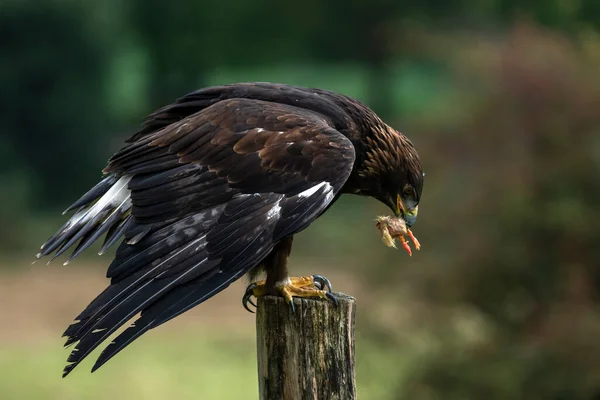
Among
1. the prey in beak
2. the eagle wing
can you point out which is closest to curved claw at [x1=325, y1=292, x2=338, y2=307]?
the eagle wing

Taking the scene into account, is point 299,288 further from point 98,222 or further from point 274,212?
point 98,222

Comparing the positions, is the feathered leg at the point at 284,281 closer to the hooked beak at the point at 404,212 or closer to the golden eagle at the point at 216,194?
the golden eagle at the point at 216,194

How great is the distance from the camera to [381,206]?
921cm

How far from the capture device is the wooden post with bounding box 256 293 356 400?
4.33 metres

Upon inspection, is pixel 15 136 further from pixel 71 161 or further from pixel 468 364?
pixel 468 364

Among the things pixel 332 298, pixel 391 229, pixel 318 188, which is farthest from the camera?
pixel 391 229

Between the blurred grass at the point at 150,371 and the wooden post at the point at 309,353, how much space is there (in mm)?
6914

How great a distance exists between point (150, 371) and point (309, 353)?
8065 millimetres

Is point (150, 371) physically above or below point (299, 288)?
below

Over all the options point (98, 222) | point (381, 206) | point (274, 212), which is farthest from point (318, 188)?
point (381, 206)

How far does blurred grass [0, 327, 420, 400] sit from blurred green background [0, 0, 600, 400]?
0.04m

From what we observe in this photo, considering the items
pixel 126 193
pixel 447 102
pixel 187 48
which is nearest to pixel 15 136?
pixel 187 48

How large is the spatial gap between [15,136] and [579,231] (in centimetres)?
1124

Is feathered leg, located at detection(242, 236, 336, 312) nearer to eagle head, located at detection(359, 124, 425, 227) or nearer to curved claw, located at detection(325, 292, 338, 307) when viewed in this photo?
curved claw, located at detection(325, 292, 338, 307)
